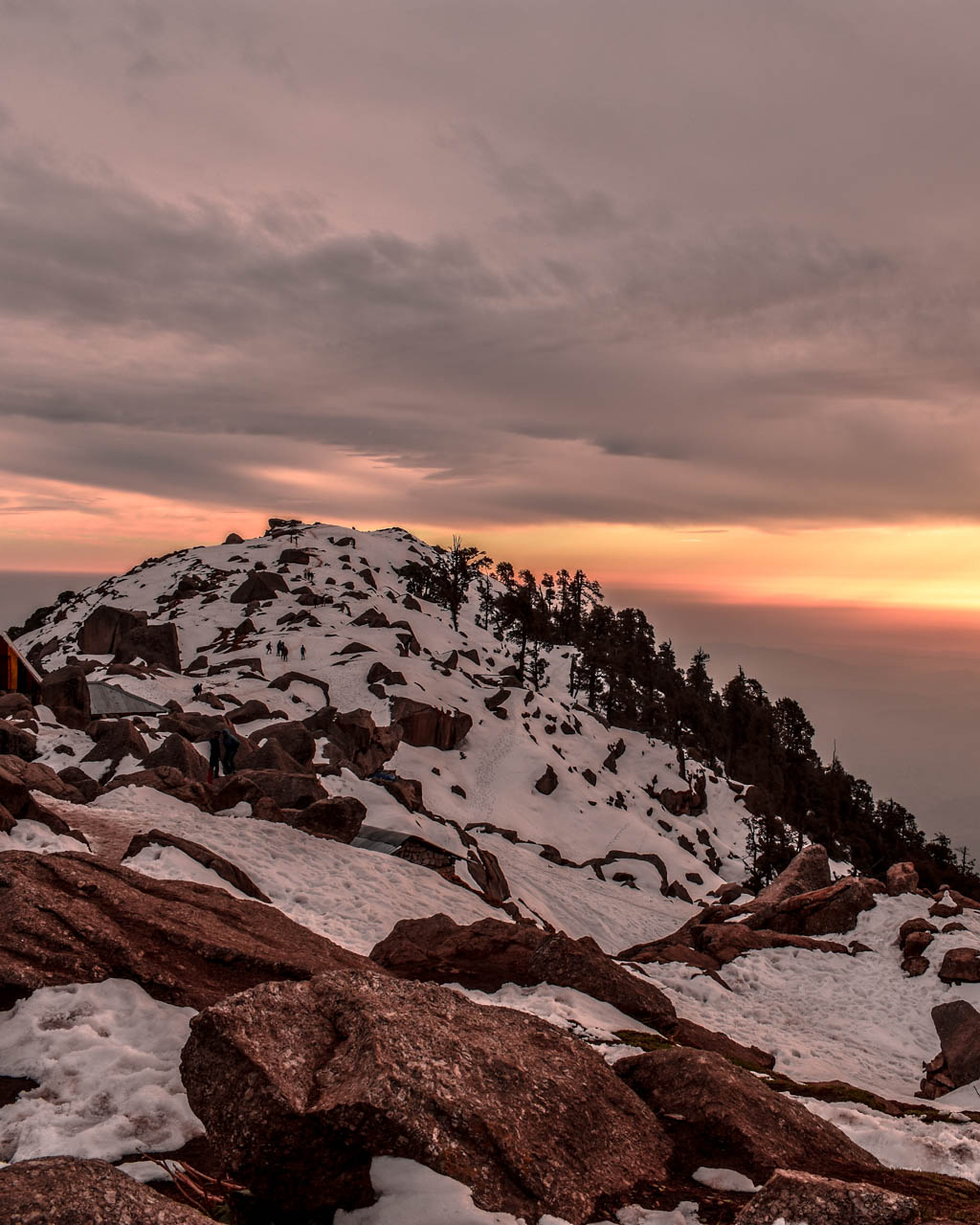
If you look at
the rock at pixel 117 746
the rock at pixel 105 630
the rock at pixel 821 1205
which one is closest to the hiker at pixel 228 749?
the rock at pixel 117 746

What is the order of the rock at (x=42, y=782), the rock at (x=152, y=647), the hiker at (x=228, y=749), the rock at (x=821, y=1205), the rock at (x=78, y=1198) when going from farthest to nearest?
the rock at (x=152, y=647), the hiker at (x=228, y=749), the rock at (x=42, y=782), the rock at (x=821, y=1205), the rock at (x=78, y=1198)

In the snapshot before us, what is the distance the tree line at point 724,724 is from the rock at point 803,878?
141ft

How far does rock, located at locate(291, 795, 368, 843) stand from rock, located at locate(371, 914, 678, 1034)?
10438mm

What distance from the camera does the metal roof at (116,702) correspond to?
51.8 m

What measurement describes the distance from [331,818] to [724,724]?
105 metres

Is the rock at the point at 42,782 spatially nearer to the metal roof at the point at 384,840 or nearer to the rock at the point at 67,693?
the metal roof at the point at 384,840

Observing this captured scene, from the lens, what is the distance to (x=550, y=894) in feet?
132

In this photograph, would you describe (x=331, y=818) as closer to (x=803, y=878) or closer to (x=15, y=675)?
(x=803, y=878)

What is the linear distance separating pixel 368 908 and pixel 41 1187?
642 inches

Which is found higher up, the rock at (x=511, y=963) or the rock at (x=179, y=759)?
the rock at (x=511, y=963)

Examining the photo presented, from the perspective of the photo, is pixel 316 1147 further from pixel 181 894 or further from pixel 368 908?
pixel 368 908

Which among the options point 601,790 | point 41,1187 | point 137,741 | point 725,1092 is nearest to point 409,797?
point 137,741

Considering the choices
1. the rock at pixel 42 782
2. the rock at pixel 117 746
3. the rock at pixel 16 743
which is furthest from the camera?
the rock at pixel 117 746

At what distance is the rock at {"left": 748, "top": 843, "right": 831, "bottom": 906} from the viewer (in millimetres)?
31105
